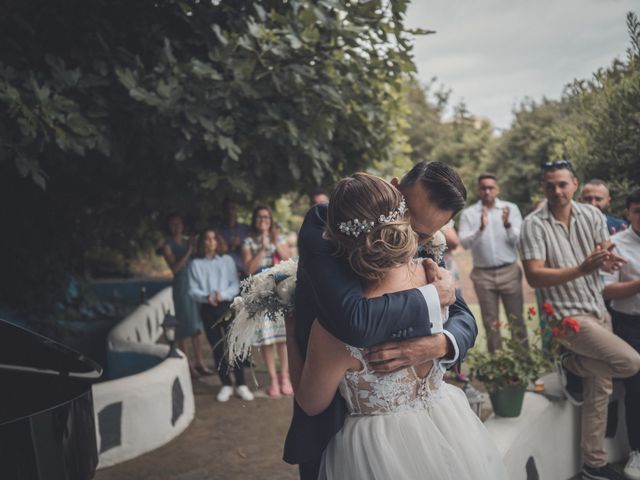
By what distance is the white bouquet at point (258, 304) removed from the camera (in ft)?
7.32

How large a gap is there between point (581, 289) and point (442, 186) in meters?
2.42

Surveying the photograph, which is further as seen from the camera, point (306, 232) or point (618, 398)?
point (618, 398)

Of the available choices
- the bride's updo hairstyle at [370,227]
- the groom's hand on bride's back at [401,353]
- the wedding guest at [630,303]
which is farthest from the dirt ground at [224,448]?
the wedding guest at [630,303]

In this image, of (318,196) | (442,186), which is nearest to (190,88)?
(318,196)

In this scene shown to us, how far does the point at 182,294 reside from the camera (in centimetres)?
716

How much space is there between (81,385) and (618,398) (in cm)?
395

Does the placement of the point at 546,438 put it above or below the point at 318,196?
below

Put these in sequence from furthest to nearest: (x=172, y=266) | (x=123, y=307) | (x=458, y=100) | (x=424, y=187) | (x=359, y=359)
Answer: (x=458, y=100) < (x=123, y=307) < (x=172, y=266) < (x=424, y=187) < (x=359, y=359)

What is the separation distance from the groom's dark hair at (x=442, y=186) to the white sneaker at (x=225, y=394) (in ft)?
15.1

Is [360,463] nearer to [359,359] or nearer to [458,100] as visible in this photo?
[359,359]

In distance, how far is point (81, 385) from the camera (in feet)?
11.0

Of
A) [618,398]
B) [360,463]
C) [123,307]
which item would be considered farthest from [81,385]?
[123,307]

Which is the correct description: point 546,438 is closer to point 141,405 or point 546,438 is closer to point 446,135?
point 141,405

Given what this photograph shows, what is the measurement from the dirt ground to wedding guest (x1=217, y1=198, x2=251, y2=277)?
170 centimetres
